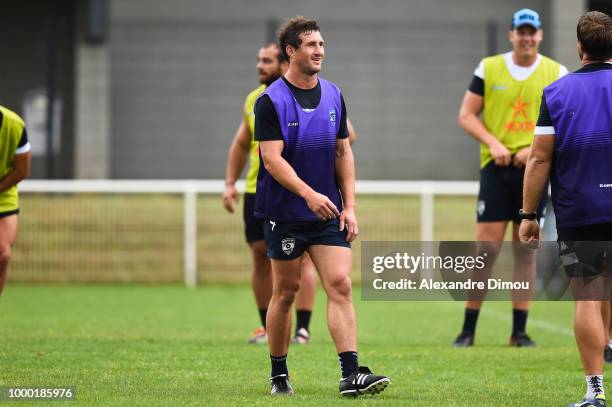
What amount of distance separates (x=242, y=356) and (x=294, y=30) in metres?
2.74

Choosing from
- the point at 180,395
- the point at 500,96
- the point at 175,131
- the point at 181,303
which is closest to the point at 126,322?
the point at 181,303

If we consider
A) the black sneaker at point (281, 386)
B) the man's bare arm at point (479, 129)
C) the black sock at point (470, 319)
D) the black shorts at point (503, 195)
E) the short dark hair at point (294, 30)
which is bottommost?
the black sock at point (470, 319)

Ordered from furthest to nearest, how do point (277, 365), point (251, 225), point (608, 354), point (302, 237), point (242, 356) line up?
point (251, 225)
point (242, 356)
point (608, 354)
point (277, 365)
point (302, 237)

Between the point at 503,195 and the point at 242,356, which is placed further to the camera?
the point at 503,195

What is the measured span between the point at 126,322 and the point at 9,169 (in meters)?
3.24

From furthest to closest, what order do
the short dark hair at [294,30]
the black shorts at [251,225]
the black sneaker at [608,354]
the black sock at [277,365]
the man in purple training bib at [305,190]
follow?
the black shorts at [251,225]
the black sneaker at [608,354]
the black sock at [277,365]
the short dark hair at [294,30]
the man in purple training bib at [305,190]

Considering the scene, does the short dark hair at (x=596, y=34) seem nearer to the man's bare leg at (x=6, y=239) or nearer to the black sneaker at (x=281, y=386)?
the black sneaker at (x=281, y=386)

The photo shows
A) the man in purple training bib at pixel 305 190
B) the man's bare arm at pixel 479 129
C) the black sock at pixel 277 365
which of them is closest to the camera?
the man in purple training bib at pixel 305 190

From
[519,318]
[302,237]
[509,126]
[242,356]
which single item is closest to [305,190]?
[302,237]

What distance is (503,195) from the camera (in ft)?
28.9

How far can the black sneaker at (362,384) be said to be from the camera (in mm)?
5949

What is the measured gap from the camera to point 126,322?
11.0 m

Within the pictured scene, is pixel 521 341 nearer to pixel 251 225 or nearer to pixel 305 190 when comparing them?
pixel 251 225

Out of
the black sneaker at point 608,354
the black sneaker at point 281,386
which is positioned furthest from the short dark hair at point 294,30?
the black sneaker at point 608,354
